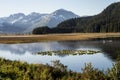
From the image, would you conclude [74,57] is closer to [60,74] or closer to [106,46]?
[106,46]

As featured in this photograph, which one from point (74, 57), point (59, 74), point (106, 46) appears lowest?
point (106, 46)

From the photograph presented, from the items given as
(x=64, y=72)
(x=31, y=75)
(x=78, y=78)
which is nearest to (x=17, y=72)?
(x=31, y=75)

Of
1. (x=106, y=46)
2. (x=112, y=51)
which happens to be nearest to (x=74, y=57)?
(x=112, y=51)

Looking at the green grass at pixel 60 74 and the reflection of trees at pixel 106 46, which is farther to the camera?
the reflection of trees at pixel 106 46

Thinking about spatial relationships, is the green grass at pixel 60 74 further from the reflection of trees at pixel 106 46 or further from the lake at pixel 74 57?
the reflection of trees at pixel 106 46

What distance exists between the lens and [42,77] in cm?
2884

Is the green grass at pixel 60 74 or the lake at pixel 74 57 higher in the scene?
the green grass at pixel 60 74

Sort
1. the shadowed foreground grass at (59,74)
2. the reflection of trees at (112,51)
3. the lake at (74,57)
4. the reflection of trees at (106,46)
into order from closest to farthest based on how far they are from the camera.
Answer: the shadowed foreground grass at (59,74) < the lake at (74,57) < the reflection of trees at (112,51) < the reflection of trees at (106,46)

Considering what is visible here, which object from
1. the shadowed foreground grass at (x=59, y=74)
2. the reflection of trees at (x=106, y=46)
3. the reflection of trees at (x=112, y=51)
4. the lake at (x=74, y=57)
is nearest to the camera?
the shadowed foreground grass at (x=59, y=74)

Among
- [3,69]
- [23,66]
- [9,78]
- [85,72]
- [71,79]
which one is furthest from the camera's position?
[23,66]

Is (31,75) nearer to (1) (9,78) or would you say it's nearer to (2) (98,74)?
(1) (9,78)

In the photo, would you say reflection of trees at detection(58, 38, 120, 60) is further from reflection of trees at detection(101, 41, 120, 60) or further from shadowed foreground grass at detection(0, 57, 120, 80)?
shadowed foreground grass at detection(0, 57, 120, 80)

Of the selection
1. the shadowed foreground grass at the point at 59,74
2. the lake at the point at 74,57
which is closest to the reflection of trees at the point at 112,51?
the lake at the point at 74,57

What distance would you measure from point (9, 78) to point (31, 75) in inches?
92.2
